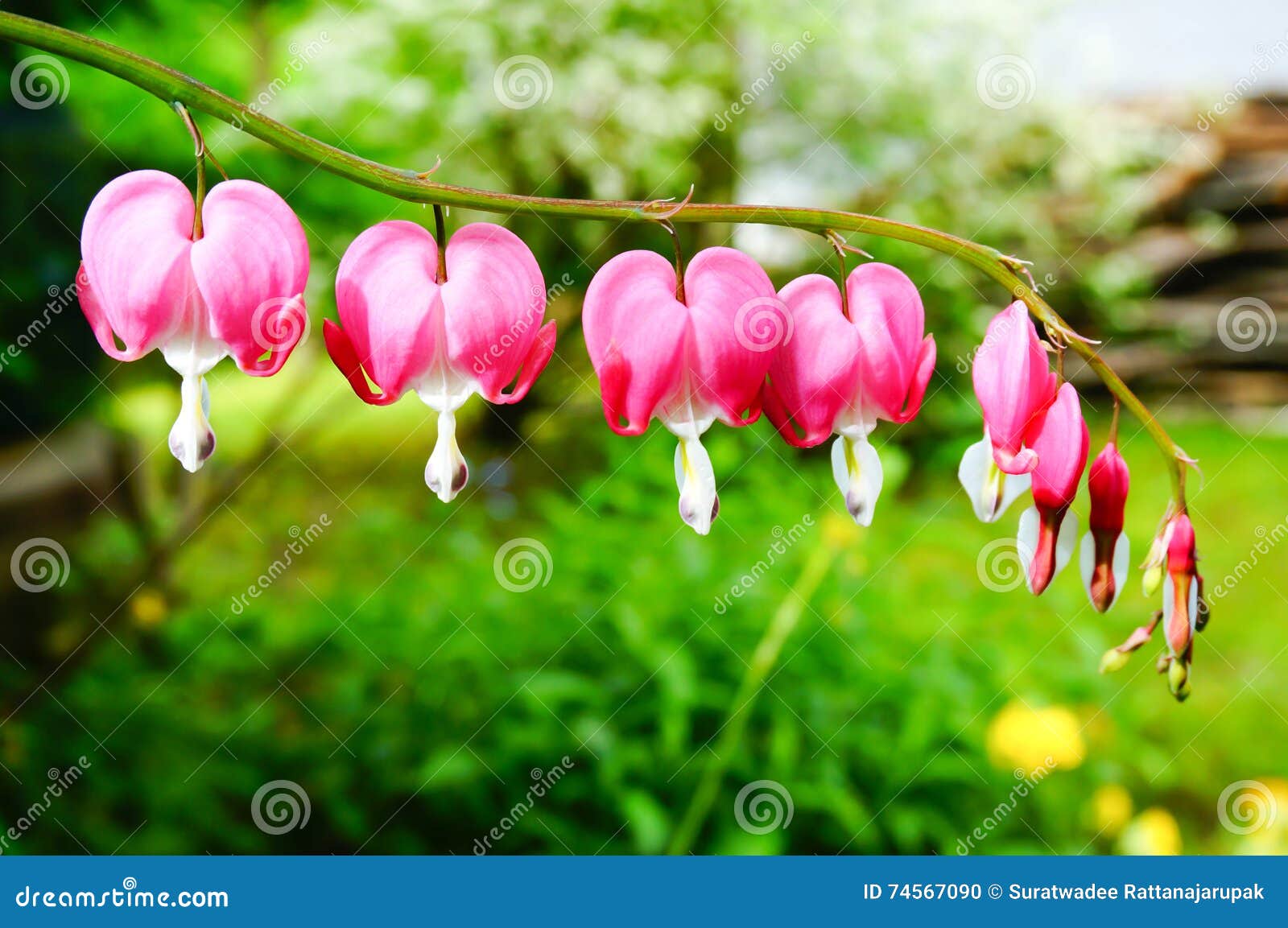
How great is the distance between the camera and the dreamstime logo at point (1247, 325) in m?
5.57

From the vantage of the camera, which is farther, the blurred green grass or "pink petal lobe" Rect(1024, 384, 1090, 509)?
the blurred green grass

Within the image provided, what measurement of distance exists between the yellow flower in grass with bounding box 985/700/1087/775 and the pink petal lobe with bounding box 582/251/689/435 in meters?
1.47

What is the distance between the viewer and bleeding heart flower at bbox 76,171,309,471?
27.5 inches

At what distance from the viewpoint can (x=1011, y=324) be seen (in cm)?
76

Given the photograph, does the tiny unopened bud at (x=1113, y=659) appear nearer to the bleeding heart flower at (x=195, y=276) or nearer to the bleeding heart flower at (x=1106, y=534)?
the bleeding heart flower at (x=1106, y=534)

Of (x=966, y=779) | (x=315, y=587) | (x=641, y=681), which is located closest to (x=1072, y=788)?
(x=966, y=779)

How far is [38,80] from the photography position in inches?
82.4

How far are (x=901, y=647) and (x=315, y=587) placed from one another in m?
2.02

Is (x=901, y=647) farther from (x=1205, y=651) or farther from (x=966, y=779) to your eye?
(x=1205, y=651)

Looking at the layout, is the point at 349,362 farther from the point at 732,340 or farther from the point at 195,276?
the point at 732,340
